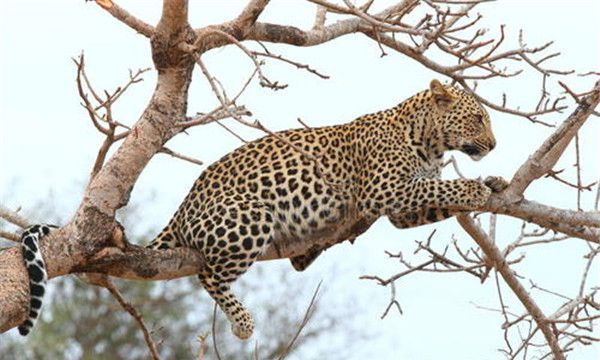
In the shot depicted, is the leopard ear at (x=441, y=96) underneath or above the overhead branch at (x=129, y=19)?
above

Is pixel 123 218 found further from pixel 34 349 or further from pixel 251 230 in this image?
pixel 251 230

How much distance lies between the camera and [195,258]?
905 centimetres

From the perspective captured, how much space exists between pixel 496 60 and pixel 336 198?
152cm

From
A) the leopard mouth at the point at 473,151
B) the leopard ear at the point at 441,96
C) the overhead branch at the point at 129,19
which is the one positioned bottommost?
the overhead branch at the point at 129,19

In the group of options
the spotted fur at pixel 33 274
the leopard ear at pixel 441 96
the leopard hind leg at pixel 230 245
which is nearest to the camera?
the spotted fur at pixel 33 274

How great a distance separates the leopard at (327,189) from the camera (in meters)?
9.16

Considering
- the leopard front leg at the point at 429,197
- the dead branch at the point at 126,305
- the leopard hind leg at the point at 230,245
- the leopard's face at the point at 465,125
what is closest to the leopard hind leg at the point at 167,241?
the leopard hind leg at the point at 230,245

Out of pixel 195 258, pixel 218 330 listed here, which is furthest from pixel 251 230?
pixel 218 330

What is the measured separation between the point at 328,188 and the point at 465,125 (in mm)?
1135

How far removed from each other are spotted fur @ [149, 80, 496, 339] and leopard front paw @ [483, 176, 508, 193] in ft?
0.12

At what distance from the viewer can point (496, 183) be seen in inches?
364

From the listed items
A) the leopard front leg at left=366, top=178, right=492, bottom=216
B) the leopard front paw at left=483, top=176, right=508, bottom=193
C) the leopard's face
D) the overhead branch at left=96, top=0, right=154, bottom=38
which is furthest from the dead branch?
the leopard's face

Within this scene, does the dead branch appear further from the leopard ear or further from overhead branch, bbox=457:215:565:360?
the leopard ear

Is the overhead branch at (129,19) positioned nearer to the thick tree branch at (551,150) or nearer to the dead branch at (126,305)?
the dead branch at (126,305)
